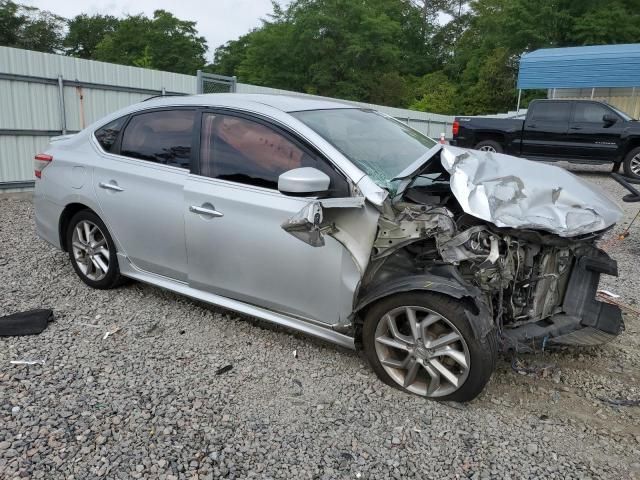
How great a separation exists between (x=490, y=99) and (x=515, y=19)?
593cm

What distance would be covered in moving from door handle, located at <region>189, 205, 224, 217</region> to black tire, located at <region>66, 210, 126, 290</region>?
1.05m

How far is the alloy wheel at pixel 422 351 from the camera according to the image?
2.81m

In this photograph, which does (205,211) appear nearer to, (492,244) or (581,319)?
(492,244)

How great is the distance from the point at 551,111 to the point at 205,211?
12.2m

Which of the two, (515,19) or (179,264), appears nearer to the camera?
(179,264)

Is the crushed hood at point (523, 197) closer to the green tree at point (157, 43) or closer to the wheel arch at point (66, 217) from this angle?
the wheel arch at point (66, 217)

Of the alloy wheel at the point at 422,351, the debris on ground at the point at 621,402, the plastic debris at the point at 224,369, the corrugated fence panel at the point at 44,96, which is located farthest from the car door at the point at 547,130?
the plastic debris at the point at 224,369

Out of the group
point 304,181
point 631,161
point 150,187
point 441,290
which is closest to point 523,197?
point 441,290

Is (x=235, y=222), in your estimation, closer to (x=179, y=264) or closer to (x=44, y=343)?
(x=179, y=264)

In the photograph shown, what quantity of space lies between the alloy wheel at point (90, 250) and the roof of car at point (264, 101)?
1170 mm

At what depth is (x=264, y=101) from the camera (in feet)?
11.7

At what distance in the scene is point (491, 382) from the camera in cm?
316

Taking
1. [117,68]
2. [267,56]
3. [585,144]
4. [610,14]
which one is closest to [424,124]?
[585,144]

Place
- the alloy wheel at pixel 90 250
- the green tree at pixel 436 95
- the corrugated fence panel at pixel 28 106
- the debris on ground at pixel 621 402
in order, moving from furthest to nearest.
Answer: the green tree at pixel 436 95 → the corrugated fence panel at pixel 28 106 → the alloy wheel at pixel 90 250 → the debris on ground at pixel 621 402
